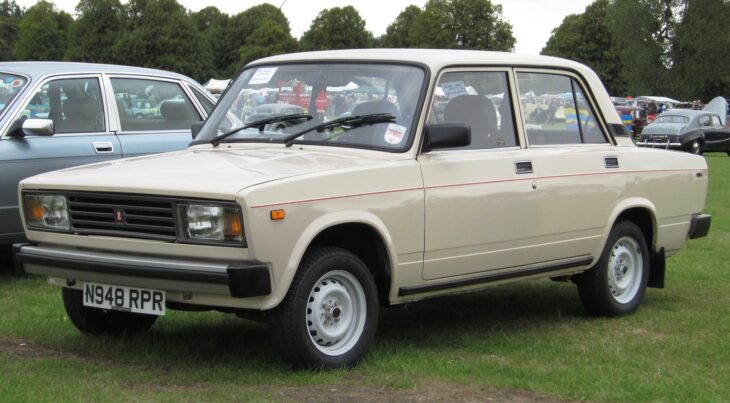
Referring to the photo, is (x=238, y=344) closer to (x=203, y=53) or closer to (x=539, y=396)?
(x=539, y=396)

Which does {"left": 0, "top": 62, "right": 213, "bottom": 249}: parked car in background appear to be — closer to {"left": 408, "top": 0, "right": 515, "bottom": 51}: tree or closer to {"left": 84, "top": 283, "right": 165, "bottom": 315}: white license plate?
{"left": 84, "top": 283, "right": 165, "bottom": 315}: white license plate

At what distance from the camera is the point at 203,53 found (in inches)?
3666

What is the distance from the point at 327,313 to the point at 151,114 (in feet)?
14.2

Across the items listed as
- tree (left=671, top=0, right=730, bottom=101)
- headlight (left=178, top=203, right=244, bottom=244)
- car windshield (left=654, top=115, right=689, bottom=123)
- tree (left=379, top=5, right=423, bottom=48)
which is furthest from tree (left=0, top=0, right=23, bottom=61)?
headlight (left=178, top=203, right=244, bottom=244)

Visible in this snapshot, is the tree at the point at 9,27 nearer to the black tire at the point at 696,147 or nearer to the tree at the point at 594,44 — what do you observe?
the tree at the point at 594,44

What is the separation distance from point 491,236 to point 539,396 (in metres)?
1.35

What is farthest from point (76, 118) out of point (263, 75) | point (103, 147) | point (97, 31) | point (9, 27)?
point (9, 27)

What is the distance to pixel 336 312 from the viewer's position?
556 cm

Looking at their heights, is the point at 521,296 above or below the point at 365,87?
below

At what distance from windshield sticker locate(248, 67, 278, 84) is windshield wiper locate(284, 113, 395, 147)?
684mm

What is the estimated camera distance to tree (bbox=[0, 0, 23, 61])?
11344cm

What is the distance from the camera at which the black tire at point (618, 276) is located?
7.32 metres

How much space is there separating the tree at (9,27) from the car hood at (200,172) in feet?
356

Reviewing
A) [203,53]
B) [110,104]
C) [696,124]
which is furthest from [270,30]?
[110,104]
